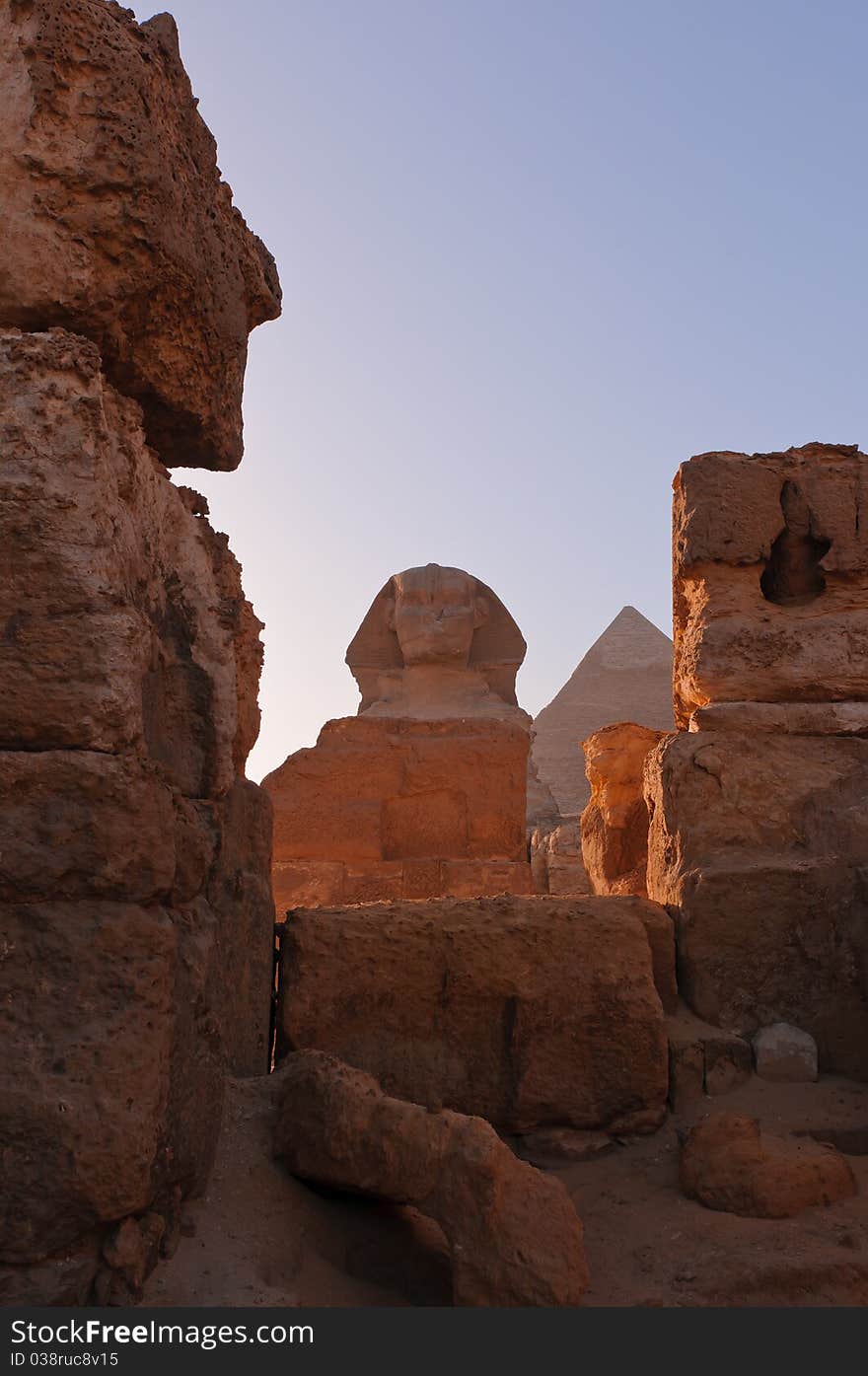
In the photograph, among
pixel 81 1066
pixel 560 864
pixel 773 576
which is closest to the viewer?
pixel 81 1066

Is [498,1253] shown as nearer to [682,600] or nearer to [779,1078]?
[779,1078]

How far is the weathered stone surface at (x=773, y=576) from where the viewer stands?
362 centimetres

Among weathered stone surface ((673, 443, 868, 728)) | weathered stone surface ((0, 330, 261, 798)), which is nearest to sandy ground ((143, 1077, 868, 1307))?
weathered stone surface ((0, 330, 261, 798))

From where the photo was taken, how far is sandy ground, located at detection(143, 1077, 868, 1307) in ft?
6.48

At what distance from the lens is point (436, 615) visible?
37.4 feet

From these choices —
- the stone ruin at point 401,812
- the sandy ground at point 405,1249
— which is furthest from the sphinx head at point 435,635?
the sandy ground at point 405,1249

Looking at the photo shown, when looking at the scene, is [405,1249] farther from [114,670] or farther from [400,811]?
[400,811]

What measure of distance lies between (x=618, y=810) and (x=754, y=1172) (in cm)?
226

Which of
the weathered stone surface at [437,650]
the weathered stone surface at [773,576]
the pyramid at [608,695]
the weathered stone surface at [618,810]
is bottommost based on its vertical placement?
the weathered stone surface at [618,810]

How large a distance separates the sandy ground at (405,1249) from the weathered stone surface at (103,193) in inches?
61.4

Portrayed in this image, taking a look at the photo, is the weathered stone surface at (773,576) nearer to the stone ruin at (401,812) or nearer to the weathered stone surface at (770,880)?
the weathered stone surface at (770,880)

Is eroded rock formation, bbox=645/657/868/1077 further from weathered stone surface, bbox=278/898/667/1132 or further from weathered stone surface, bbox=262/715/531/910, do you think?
weathered stone surface, bbox=262/715/531/910

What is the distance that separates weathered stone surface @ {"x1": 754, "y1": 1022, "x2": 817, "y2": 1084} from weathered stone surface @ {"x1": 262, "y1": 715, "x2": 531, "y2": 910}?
2.95 m

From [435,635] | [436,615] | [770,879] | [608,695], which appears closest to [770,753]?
[770,879]
